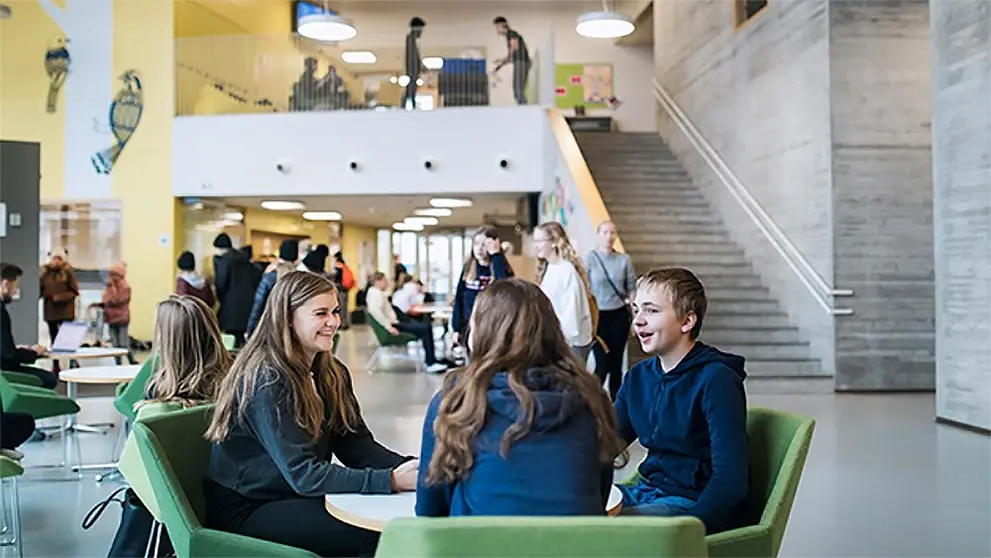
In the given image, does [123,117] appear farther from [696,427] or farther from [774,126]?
[696,427]

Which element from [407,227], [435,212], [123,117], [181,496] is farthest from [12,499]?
[407,227]

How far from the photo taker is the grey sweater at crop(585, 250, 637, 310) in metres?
6.79

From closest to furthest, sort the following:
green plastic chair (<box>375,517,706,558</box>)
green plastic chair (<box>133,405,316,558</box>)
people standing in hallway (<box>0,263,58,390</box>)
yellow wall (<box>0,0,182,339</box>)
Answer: green plastic chair (<box>375,517,706,558</box>) → green plastic chair (<box>133,405,316,558</box>) → people standing in hallway (<box>0,263,58,390</box>) → yellow wall (<box>0,0,182,339</box>)

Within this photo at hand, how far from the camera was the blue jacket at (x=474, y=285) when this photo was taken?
7184 mm

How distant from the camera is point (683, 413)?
2473mm

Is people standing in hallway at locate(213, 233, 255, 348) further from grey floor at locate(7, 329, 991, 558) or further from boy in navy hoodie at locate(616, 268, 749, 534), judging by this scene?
boy in navy hoodie at locate(616, 268, 749, 534)

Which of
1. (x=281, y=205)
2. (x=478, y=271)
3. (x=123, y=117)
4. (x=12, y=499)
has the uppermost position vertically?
(x=123, y=117)

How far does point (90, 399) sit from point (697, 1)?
10.0 meters

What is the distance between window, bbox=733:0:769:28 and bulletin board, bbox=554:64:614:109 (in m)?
8.30

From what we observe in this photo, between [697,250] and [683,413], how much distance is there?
356 inches

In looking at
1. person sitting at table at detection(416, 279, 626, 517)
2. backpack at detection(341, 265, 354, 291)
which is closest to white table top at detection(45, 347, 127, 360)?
person sitting at table at detection(416, 279, 626, 517)

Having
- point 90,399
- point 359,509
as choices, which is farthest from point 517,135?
point 359,509

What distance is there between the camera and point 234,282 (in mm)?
9094

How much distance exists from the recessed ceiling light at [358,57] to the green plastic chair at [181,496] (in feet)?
37.8
